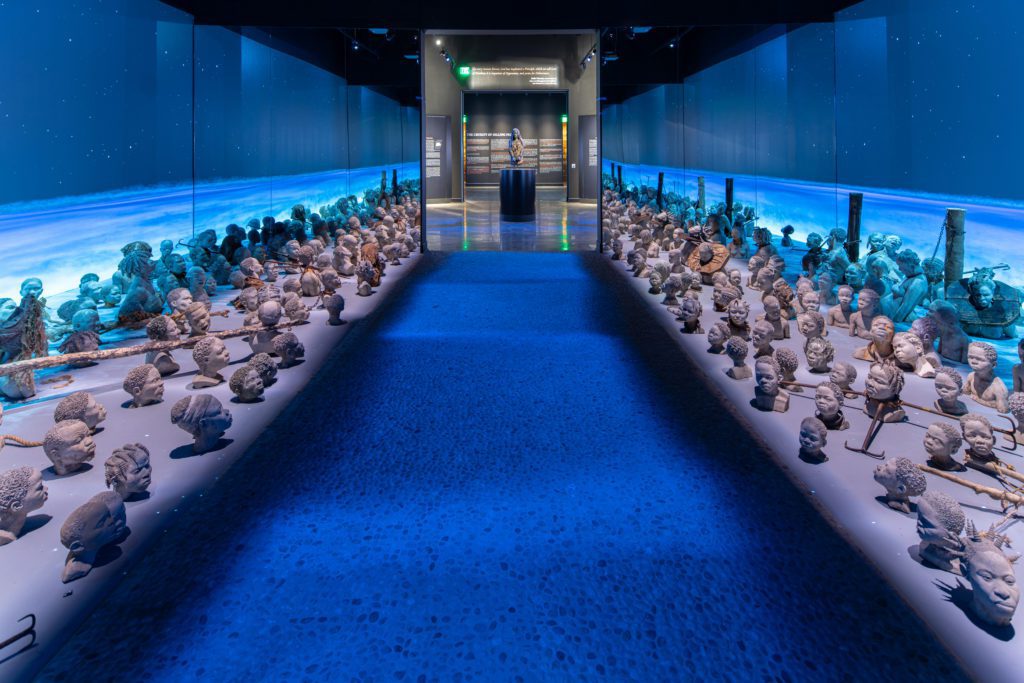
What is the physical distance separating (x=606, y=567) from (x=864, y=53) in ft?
20.4

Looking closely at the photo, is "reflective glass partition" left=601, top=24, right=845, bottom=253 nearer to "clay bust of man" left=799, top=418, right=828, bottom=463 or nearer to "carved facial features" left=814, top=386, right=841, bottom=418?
"carved facial features" left=814, top=386, right=841, bottom=418

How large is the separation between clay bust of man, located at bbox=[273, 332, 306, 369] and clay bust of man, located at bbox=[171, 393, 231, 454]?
1.17 m

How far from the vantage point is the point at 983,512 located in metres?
2.26

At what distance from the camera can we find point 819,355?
147 inches

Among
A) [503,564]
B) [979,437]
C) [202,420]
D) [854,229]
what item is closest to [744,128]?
[854,229]

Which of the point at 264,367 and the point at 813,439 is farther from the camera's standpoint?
the point at 264,367

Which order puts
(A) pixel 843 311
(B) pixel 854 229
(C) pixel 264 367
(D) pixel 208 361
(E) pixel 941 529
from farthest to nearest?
1. (B) pixel 854 229
2. (A) pixel 843 311
3. (D) pixel 208 361
4. (C) pixel 264 367
5. (E) pixel 941 529

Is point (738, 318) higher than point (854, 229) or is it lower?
lower

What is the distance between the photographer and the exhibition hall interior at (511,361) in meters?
1.73

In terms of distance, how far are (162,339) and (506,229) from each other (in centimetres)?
755

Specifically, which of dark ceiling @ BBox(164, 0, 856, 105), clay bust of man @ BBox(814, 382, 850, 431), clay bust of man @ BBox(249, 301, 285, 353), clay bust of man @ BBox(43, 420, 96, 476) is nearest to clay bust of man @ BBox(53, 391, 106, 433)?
clay bust of man @ BBox(43, 420, 96, 476)

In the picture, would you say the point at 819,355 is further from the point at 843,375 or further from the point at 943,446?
the point at 943,446

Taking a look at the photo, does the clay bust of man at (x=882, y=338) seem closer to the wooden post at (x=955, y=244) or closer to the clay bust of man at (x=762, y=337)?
the clay bust of man at (x=762, y=337)

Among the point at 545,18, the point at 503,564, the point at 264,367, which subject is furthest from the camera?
the point at 545,18
